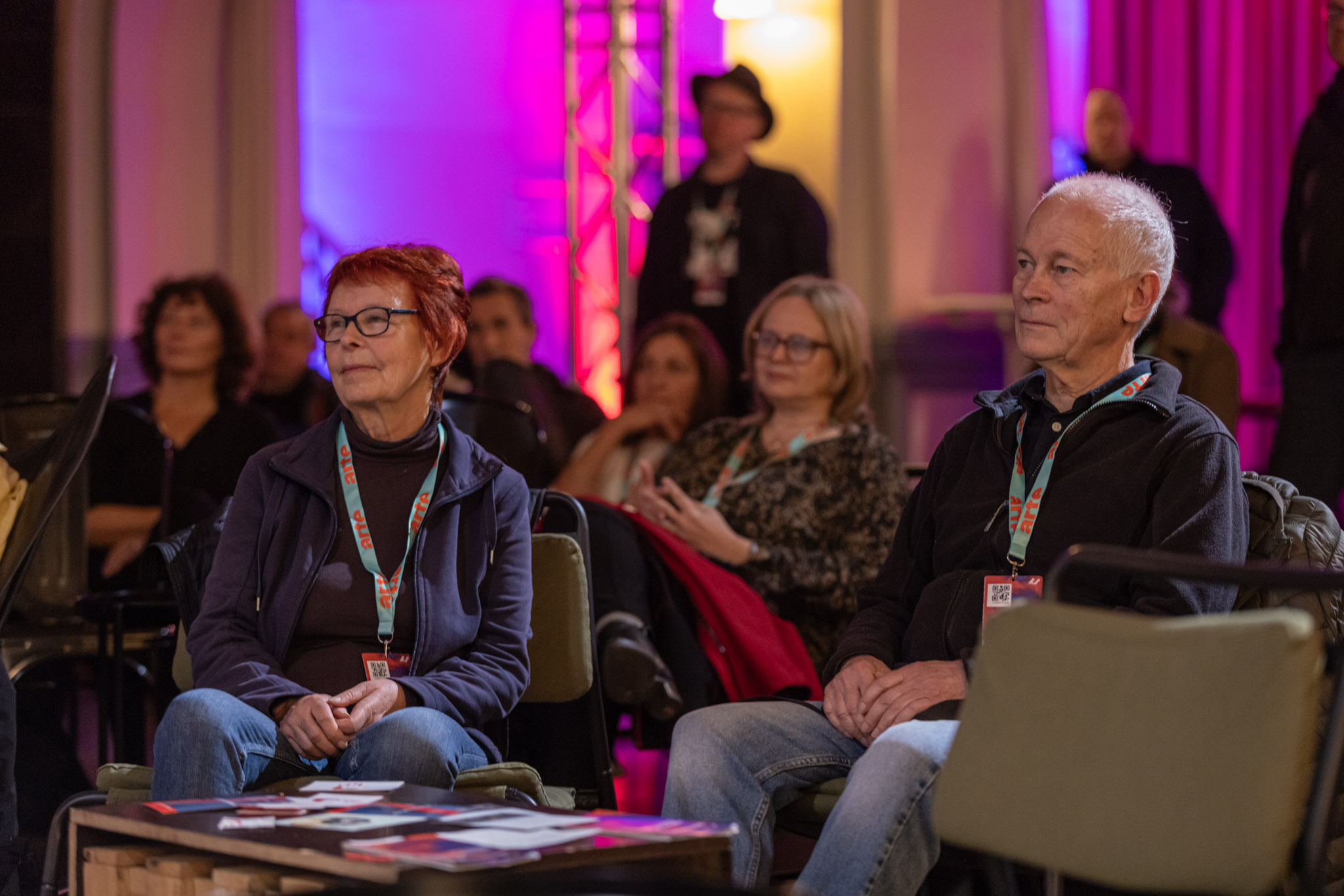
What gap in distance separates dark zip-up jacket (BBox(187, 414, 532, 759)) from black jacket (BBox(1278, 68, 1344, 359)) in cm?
246

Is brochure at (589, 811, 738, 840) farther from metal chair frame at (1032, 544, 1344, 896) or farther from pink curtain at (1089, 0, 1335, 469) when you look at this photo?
pink curtain at (1089, 0, 1335, 469)

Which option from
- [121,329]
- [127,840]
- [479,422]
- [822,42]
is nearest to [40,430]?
[479,422]

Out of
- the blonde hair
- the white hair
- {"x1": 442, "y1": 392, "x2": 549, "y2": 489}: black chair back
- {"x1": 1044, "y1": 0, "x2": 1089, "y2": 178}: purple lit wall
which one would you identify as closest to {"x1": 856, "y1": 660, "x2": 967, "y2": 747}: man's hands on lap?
the white hair

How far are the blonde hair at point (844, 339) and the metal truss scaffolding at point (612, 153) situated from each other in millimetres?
3902

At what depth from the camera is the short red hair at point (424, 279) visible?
2.55 m

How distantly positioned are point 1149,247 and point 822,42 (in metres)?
5.93

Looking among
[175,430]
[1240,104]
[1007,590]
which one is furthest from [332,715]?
[1240,104]

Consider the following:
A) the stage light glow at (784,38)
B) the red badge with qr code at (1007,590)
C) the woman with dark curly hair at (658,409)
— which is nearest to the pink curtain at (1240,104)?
the stage light glow at (784,38)

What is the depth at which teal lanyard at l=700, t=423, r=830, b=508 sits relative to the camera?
3.52 m

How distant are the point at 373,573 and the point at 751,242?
10.1 feet

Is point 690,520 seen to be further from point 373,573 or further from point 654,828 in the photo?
point 654,828

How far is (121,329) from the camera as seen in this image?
6492 millimetres

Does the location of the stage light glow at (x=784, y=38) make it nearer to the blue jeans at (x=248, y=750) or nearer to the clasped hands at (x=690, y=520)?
the clasped hands at (x=690, y=520)

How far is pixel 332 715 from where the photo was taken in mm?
2203
